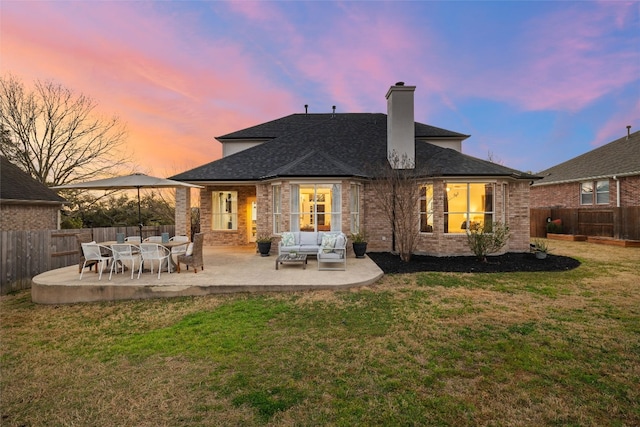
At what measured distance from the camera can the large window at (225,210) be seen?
15125 mm

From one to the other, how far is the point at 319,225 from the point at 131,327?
7.63 m

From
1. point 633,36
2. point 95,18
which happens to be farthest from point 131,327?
point 633,36

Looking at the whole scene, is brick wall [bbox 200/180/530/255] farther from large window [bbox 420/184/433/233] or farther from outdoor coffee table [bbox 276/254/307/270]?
outdoor coffee table [bbox 276/254/307/270]

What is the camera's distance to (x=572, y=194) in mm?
20594

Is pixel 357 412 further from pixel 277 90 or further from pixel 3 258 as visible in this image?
pixel 277 90

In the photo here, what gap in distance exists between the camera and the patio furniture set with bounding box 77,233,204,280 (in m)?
7.59

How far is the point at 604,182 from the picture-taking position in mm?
18391

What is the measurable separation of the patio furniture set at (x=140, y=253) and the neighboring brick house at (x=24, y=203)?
27.1ft

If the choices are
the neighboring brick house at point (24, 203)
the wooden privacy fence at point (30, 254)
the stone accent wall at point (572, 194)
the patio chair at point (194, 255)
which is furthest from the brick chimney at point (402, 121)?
the neighboring brick house at point (24, 203)

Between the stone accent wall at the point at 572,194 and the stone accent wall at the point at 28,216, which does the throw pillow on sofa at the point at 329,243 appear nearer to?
the stone accent wall at the point at 28,216

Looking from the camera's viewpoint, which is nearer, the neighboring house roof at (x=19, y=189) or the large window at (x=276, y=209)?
the large window at (x=276, y=209)

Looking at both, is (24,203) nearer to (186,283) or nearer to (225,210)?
(225,210)

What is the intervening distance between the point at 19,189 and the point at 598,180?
3485 cm

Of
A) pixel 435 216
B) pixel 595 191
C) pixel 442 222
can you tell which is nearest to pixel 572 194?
pixel 595 191
